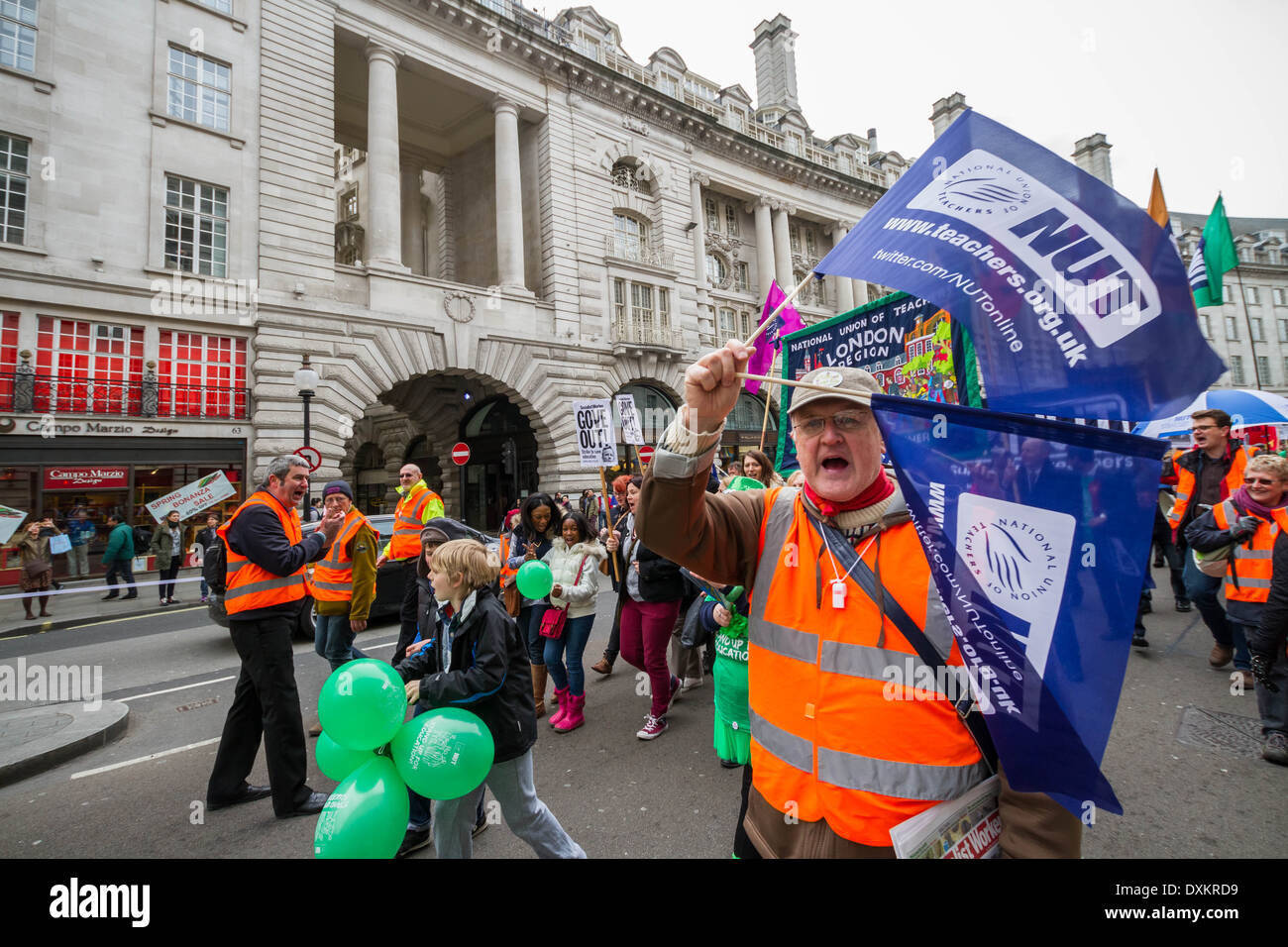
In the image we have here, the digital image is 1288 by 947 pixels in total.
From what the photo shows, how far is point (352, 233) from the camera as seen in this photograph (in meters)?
30.5

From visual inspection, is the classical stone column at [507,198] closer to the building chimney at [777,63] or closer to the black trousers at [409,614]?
the black trousers at [409,614]

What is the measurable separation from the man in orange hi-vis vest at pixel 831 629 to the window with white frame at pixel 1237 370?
62.5 m

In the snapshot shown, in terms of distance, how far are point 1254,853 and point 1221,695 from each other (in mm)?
2975

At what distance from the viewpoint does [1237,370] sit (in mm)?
46062

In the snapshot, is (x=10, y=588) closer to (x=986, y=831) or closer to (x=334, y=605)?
(x=334, y=605)

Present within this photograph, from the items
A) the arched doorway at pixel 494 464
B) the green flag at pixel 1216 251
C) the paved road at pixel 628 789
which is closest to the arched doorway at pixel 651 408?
the arched doorway at pixel 494 464

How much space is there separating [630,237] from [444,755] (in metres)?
26.0

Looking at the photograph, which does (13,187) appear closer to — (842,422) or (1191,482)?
(842,422)

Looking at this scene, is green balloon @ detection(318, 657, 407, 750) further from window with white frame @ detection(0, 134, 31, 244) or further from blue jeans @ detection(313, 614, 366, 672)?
window with white frame @ detection(0, 134, 31, 244)

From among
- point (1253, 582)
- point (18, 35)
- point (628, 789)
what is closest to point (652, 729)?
point (628, 789)

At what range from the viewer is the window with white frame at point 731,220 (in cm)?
3088

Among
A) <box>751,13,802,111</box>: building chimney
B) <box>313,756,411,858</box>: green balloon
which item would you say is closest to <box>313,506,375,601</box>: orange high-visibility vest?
<box>313,756,411,858</box>: green balloon

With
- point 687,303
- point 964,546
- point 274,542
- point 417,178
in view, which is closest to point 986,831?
point 964,546
